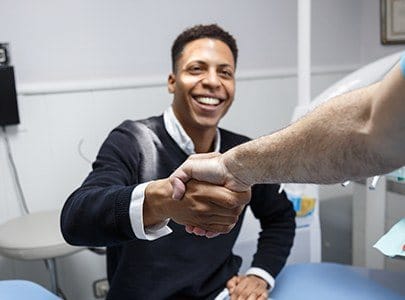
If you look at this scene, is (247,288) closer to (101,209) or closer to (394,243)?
(394,243)

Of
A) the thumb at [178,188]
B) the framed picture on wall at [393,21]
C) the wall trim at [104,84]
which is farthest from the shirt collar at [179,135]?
the framed picture on wall at [393,21]

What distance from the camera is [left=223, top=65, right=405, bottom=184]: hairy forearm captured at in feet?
1.77

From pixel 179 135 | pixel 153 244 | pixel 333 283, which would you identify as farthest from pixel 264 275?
pixel 179 135

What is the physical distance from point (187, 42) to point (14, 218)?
1.01 metres

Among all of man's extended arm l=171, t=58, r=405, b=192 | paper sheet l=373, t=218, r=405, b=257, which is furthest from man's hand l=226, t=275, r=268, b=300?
man's extended arm l=171, t=58, r=405, b=192

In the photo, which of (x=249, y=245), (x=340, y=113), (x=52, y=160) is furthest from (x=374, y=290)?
(x=52, y=160)

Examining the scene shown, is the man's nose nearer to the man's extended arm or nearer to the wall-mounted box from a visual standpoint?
the man's extended arm

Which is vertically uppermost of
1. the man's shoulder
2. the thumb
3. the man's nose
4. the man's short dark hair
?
the man's short dark hair

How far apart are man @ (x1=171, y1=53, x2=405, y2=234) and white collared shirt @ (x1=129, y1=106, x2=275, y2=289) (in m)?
0.25

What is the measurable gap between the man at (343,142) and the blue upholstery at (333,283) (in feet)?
1.84

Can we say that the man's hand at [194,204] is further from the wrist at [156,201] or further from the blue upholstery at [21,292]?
the blue upholstery at [21,292]

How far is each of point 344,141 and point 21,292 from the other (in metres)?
0.88

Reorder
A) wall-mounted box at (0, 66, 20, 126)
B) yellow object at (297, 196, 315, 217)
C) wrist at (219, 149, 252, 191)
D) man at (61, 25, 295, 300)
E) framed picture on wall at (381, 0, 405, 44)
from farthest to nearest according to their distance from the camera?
framed picture on wall at (381, 0, 405, 44) → wall-mounted box at (0, 66, 20, 126) → yellow object at (297, 196, 315, 217) → man at (61, 25, 295, 300) → wrist at (219, 149, 252, 191)

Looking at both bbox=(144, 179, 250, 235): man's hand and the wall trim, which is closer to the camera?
bbox=(144, 179, 250, 235): man's hand
